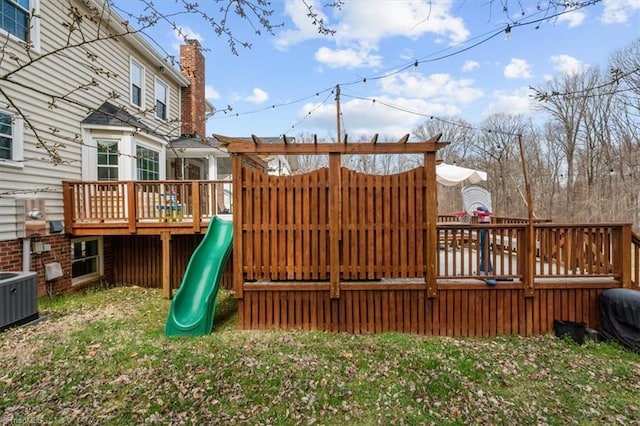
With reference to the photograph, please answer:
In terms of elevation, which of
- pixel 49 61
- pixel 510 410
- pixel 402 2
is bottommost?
pixel 510 410

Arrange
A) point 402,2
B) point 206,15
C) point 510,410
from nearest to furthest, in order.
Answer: point 206,15, point 402,2, point 510,410

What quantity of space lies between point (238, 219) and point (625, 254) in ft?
18.6

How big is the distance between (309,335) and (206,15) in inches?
155

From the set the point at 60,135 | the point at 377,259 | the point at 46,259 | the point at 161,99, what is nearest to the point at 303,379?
the point at 377,259

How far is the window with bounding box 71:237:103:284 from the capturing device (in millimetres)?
7367

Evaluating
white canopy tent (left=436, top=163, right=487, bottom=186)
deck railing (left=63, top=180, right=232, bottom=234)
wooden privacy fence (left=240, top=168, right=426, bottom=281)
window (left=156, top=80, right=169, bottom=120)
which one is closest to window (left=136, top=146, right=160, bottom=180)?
deck railing (left=63, top=180, right=232, bottom=234)

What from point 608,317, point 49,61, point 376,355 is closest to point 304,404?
point 376,355

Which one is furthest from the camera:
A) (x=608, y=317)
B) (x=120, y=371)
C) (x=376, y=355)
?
(x=608, y=317)

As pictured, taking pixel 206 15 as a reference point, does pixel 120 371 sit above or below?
below

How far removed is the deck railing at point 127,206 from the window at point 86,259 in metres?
0.97

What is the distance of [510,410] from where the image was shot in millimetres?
3025

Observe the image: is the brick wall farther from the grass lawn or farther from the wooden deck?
the wooden deck

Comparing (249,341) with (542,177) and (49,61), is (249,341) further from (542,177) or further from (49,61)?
(542,177)

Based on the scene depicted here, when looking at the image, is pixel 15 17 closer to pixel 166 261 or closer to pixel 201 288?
pixel 166 261
